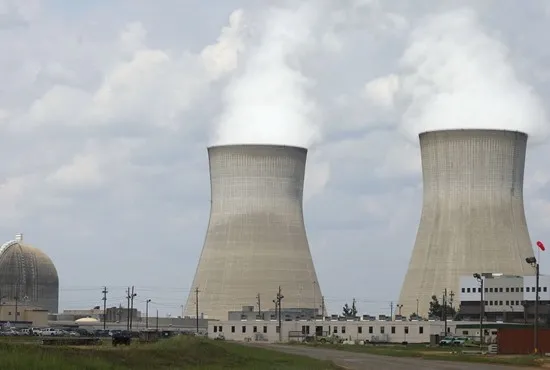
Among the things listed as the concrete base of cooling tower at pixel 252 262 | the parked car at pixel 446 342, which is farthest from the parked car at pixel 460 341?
the concrete base of cooling tower at pixel 252 262

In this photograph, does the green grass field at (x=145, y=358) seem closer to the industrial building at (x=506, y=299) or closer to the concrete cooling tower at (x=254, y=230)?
the concrete cooling tower at (x=254, y=230)

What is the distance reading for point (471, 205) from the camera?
213 feet

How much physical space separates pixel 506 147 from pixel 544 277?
66.9ft

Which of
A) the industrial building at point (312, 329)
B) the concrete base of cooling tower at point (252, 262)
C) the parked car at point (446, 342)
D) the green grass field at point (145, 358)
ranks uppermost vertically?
the concrete base of cooling tower at point (252, 262)

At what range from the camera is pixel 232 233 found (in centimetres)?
7106

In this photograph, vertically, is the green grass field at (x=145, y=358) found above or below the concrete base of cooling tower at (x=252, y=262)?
below

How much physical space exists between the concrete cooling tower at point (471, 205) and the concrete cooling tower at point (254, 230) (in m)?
7.50

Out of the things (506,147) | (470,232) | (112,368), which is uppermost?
(506,147)

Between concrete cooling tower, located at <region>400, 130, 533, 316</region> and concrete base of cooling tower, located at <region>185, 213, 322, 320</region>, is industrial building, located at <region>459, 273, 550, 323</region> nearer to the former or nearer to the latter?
concrete cooling tower, located at <region>400, 130, 533, 316</region>

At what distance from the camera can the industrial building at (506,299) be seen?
78206mm

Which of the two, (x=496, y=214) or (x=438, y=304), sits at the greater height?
(x=496, y=214)

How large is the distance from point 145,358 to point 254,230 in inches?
1709

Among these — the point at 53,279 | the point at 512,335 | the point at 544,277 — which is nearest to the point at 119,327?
the point at 53,279

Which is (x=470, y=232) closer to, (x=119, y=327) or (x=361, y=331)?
(x=361, y=331)
